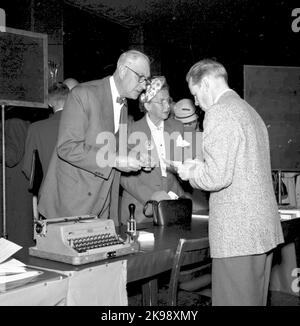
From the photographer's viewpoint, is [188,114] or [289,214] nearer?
[289,214]

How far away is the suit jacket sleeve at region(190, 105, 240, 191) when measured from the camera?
1916 mm

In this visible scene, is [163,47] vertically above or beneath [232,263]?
above

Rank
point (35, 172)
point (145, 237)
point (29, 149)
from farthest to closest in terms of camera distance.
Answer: point (29, 149)
point (35, 172)
point (145, 237)

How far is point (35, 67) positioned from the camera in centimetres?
331

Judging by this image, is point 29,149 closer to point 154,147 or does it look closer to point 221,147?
point 154,147

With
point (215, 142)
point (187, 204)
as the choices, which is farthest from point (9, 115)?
point (215, 142)

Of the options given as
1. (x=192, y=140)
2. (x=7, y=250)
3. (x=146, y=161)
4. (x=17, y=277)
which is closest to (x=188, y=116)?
(x=192, y=140)

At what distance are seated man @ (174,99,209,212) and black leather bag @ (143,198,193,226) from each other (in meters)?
0.57

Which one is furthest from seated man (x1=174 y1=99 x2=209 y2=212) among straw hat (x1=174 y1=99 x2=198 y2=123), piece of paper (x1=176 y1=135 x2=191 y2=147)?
piece of paper (x1=176 y1=135 x2=191 y2=147)

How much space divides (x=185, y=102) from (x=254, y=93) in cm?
66

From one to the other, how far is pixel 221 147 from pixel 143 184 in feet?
4.50

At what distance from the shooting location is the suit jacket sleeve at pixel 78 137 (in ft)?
7.95

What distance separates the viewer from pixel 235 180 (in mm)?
1956
